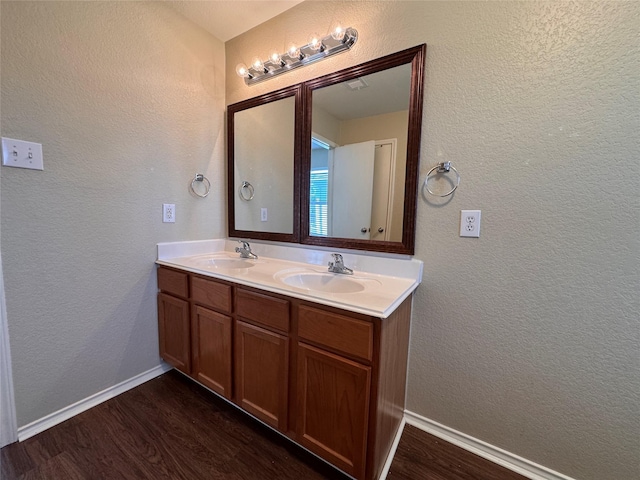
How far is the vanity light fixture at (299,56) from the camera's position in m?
1.40

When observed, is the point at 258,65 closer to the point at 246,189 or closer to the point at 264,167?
the point at 264,167

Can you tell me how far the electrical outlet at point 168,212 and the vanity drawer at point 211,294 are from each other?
493mm

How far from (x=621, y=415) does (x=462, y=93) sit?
4.63 feet

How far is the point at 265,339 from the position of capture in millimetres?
1223

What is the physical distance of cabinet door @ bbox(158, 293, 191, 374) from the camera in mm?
1590

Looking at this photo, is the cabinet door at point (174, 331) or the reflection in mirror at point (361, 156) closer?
the reflection in mirror at point (361, 156)

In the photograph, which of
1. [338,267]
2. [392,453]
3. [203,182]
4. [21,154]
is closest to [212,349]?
[338,267]

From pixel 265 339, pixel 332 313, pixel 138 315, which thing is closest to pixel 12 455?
pixel 138 315

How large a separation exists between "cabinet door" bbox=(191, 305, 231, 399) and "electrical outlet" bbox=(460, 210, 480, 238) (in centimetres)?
121

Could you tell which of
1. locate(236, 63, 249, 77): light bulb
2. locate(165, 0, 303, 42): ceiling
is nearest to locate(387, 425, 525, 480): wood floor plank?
locate(236, 63, 249, 77): light bulb

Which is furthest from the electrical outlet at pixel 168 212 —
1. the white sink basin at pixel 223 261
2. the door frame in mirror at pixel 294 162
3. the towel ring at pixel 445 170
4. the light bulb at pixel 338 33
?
the towel ring at pixel 445 170

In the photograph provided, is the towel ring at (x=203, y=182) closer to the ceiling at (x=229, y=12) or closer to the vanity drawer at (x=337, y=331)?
the ceiling at (x=229, y=12)

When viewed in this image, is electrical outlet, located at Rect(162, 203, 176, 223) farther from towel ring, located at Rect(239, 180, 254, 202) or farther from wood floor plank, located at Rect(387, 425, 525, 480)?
wood floor plank, located at Rect(387, 425, 525, 480)

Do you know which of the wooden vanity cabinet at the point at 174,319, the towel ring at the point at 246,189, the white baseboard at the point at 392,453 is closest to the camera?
the white baseboard at the point at 392,453
